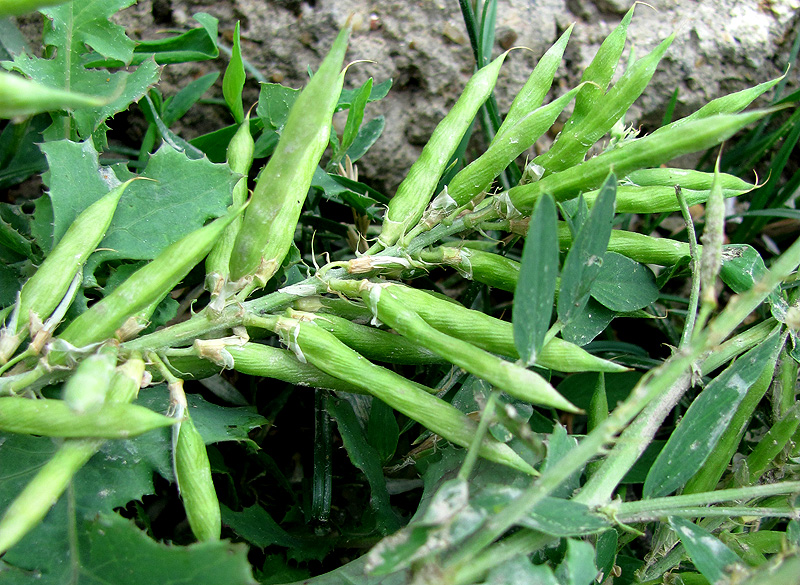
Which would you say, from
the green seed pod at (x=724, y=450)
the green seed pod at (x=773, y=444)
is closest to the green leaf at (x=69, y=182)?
the green seed pod at (x=724, y=450)

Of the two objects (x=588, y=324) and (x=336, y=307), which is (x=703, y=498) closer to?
(x=588, y=324)

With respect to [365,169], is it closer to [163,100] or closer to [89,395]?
[163,100]

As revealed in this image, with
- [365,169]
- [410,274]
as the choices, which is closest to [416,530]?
[410,274]

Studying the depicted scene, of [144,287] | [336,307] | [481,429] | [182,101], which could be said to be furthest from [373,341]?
[182,101]

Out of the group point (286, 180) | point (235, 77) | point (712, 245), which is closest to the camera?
point (712, 245)

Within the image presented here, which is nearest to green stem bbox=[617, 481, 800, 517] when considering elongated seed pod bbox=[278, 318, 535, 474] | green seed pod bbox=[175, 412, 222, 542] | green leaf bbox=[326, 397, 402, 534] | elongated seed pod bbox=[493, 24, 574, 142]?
elongated seed pod bbox=[278, 318, 535, 474]

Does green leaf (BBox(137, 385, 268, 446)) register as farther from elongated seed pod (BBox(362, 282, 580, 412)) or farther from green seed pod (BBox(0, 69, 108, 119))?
green seed pod (BBox(0, 69, 108, 119))
